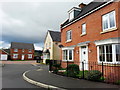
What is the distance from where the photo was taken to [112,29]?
10.0 m

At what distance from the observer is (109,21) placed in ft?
34.4

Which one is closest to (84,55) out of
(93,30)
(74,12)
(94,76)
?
(93,30)

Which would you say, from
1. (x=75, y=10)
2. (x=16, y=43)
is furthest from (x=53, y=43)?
(x=16, y=43)

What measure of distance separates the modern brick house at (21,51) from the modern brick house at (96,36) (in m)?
44.9

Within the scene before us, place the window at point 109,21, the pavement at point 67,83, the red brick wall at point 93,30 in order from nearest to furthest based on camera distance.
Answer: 1. the pavement at point 67,83
2. the window at point 109,21
3. the red brick wall at point 93,30

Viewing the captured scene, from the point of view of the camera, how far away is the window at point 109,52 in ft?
31.0

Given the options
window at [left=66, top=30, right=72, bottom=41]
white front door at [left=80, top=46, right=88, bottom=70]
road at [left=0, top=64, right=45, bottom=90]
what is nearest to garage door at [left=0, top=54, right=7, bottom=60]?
road at [left=0, top=64, right=45, bottom=90]

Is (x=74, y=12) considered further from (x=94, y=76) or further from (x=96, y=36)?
(x=94, y=76)

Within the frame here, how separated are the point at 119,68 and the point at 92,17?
238 inches

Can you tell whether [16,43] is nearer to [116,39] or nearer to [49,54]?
[49,54]

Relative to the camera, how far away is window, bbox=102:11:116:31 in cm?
1019

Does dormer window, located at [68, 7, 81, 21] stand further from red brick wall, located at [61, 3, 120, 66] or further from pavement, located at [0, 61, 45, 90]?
pavement, located at [0, 61, 45, 90]

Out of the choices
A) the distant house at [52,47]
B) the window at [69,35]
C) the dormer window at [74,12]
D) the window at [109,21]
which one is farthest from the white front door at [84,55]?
the distant house at [52,47]

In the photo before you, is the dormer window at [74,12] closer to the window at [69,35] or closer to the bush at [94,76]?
the window at [69,35]
